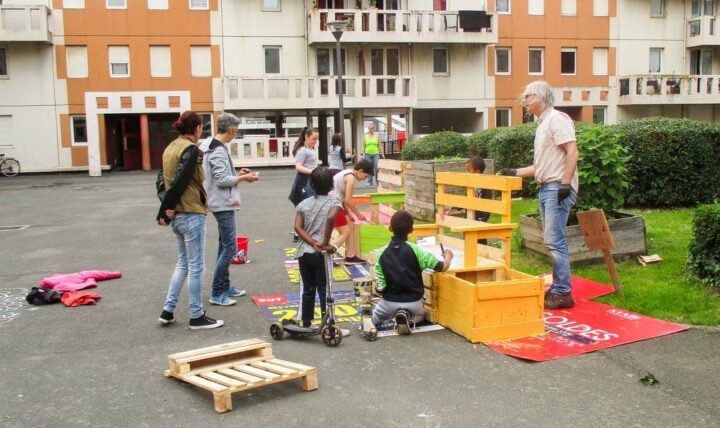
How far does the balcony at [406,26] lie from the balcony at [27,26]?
1269 centimetres

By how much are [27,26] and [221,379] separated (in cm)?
3350

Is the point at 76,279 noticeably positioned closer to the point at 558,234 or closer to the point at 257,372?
the point at 257,372

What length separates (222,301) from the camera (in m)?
7.81

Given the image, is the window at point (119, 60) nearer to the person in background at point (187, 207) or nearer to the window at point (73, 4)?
the window at point (73, 4)

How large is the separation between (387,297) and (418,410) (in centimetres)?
184

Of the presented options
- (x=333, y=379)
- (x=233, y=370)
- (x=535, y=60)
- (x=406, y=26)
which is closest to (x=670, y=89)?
(x=535, y=60)

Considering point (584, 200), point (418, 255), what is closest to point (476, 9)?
point (584, 200)

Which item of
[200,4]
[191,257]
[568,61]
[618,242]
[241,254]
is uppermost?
[200,4]

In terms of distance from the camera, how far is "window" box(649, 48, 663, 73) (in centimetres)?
4169

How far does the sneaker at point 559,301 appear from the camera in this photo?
7105 millimetres

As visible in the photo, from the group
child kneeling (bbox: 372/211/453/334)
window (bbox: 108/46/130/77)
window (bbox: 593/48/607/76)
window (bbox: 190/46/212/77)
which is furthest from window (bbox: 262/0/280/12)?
child kneeling (bbox: 372/211/453/334)

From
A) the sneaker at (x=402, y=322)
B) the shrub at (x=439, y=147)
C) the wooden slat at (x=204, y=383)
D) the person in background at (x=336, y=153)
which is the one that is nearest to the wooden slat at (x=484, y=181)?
the sneaker at (x=402, y=322)

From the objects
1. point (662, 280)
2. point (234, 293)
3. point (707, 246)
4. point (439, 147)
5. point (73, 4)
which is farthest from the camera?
point (73, 4)

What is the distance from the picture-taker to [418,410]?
4719 millimetres
